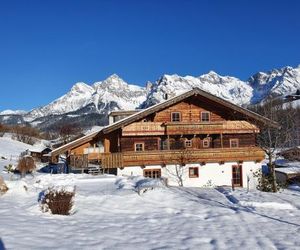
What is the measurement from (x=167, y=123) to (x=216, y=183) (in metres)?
5.71

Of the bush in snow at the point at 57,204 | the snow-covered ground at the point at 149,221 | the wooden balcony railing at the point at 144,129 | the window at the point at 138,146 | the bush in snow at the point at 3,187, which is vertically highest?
the wooden balcony railing at the point at 144,129

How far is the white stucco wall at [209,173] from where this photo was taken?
31864 millimetres

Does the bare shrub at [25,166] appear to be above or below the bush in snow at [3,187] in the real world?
above

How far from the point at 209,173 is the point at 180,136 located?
3707 millimetres

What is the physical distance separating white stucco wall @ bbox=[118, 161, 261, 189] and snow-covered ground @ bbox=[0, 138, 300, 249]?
38.2ft

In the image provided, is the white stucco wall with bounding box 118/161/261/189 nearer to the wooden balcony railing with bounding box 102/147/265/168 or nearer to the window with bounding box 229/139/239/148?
the wooden balcony railing with bounding box 102/147/265/168

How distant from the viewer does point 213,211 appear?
15.5 m

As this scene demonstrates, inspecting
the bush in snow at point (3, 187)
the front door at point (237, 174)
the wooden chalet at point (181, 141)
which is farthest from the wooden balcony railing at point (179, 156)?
the bush in snow at point (3, 187)

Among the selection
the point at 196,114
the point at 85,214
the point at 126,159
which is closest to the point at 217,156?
the point at 196,114

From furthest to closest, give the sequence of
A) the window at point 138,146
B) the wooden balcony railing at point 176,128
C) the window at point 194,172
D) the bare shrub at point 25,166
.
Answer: the bare shrub at point 25,166, the window at point 138,146, the wooden balcony railing at point 176,128, the window at point 194,172

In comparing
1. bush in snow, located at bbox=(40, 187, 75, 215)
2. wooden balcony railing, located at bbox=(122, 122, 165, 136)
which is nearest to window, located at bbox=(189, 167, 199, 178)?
wooden balcony railing, located at bbox=(122, 122, 165, 136)

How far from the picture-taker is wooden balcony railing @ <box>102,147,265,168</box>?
31188 millimetres

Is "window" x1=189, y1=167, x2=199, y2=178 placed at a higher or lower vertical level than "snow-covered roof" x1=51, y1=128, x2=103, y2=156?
lower

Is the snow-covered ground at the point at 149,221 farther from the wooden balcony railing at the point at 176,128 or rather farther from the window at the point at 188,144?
the window at the point at 188,144
